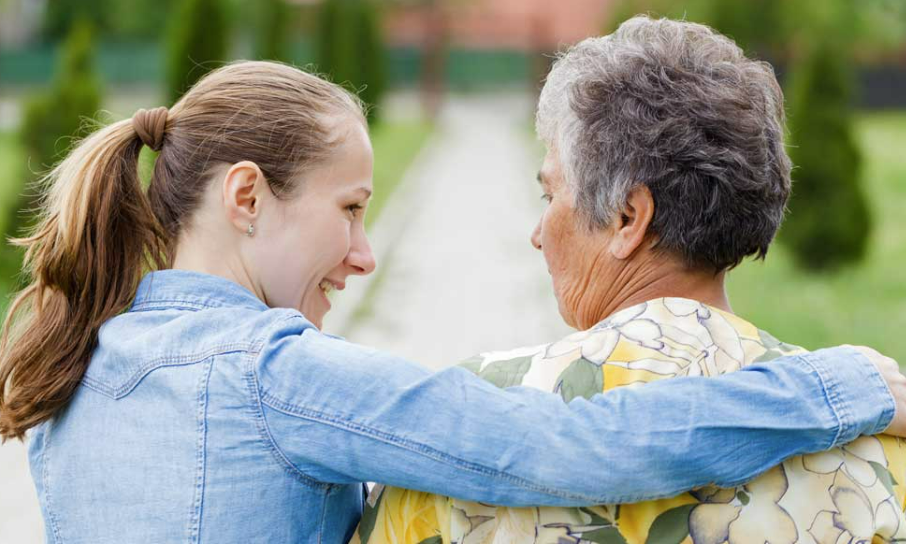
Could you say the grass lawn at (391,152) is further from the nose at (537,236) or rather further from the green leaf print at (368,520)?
the green leaf print at (368,520)

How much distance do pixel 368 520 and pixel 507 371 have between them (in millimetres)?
392

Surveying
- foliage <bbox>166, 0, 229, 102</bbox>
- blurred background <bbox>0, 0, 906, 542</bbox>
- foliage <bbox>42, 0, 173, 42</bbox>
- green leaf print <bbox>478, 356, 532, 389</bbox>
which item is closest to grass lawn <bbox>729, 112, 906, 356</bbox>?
blurred background <bbox>0, 0, 906, 542</bbox>

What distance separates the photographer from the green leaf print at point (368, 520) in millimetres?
1971

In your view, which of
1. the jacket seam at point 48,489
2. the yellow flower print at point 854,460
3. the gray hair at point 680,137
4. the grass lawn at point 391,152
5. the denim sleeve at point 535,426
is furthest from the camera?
the grass lawn at point 391,152

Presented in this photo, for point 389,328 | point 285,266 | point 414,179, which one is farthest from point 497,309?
point 414,179

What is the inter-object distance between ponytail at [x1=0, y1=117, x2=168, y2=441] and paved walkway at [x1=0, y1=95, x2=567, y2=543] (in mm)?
3151

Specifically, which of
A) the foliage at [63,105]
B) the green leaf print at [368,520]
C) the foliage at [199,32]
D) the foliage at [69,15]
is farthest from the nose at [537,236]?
the foliage at [69,15]

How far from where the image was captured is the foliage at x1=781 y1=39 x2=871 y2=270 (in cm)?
1105

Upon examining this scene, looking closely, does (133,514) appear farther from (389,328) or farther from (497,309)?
(497,309)

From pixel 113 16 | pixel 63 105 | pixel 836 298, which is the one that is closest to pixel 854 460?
pixel 836 298

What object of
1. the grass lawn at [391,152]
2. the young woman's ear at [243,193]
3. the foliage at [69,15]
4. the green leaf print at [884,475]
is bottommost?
the foliage at [69,15]

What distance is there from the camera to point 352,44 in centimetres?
2978

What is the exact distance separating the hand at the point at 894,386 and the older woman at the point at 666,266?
4 cm

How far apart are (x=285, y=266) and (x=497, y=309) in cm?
772
